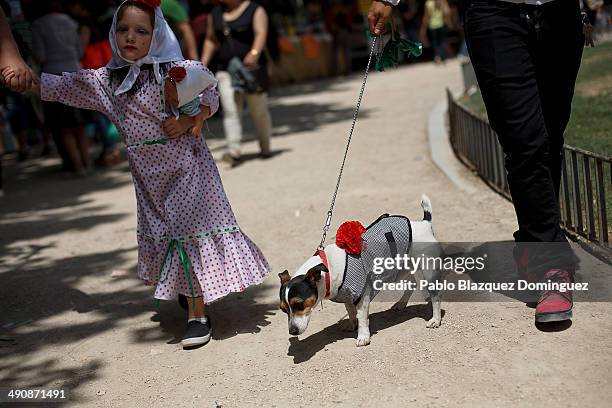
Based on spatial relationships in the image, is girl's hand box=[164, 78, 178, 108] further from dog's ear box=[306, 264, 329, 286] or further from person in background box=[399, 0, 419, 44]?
person in background box=[399, 0, 419, 44]

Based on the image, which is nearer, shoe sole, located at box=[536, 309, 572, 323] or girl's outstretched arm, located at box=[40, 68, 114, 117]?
shoe sole, located at box=[536, 309, 572, 323]

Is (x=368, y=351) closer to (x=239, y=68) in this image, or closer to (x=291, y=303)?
(x=291, y=303)

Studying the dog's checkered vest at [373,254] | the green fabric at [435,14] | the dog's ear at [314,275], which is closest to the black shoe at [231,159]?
the dog's checkered vest at [373,254]

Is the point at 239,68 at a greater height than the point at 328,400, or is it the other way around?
the point at 239,68

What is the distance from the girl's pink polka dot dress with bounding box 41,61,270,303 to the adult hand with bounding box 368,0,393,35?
881mm

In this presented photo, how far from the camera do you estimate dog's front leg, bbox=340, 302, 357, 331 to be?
4.15 meters

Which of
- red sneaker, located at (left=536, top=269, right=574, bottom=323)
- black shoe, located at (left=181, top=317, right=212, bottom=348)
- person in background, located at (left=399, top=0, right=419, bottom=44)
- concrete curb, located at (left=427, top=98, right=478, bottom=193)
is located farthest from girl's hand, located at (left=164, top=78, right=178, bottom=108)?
person in background, located at (left=399, top=0, right=419, bottom=44)

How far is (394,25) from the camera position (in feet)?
14.7

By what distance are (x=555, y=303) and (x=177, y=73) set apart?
6.64 ft

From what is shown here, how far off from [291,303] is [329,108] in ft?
36.3

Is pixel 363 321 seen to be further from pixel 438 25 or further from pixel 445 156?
pixel 438 25

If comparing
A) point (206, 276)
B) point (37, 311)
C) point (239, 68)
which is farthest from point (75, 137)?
point (206, 276)

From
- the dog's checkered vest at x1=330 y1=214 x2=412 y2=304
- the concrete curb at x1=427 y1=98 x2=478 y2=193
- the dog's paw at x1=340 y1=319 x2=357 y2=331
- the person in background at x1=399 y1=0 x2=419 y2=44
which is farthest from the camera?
the person in background at x1=399 y1=0 x2=419 y2=44

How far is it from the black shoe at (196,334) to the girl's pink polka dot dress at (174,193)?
0.48 feet
